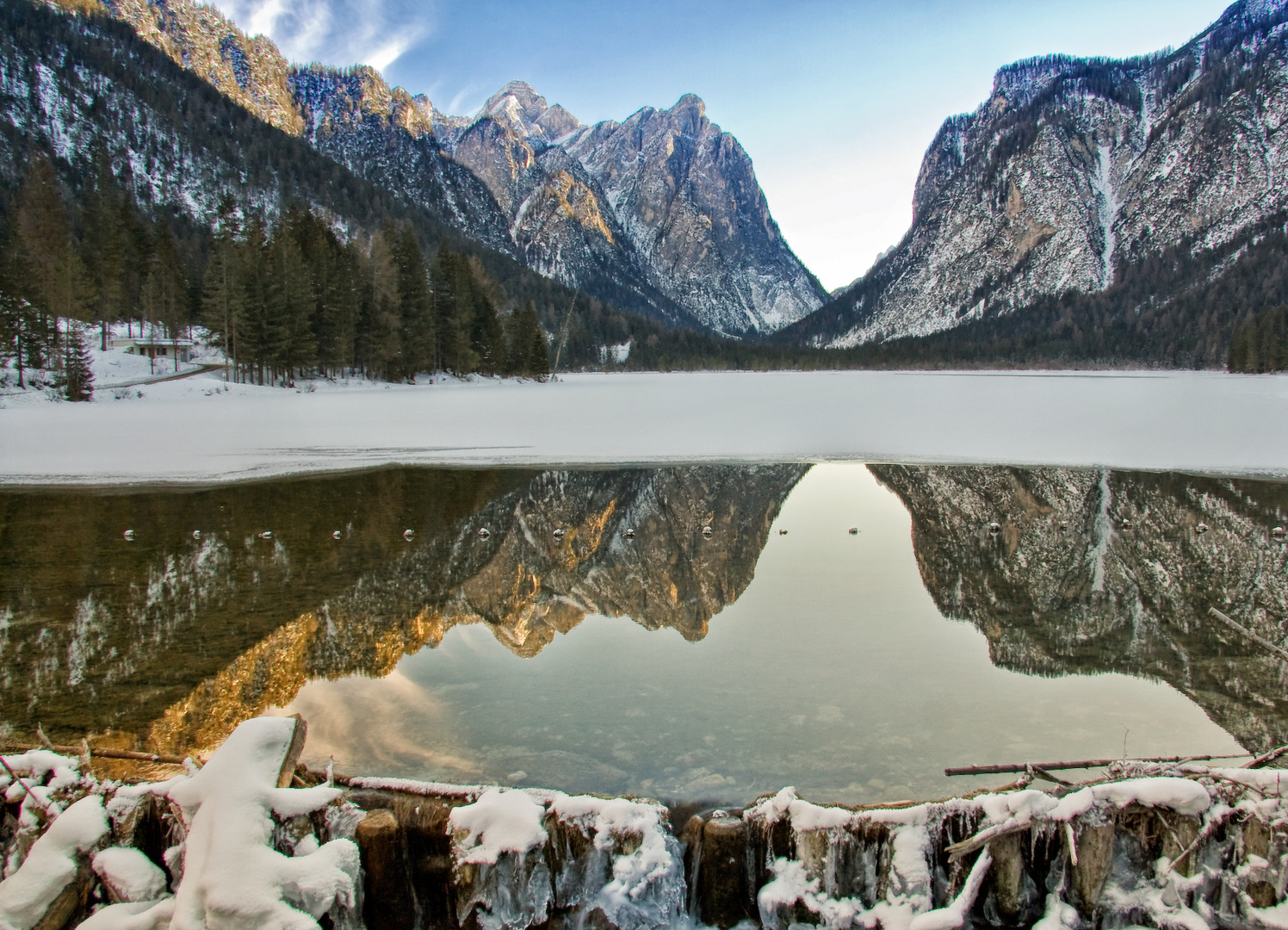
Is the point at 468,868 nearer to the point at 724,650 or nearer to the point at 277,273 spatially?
the point at 724,650

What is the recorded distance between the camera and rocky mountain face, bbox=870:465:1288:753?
6.11m

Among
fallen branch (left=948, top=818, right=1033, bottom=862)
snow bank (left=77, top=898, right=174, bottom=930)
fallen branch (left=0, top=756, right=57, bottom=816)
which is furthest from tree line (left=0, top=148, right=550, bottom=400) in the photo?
fallen branch (left=948, top=818, right=1033, bottom=862)

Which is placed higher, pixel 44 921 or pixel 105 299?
pixel 105 299

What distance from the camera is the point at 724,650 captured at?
22.1 ft

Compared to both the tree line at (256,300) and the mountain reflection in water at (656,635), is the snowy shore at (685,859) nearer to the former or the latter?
the mountain reflection in water at (656,635)

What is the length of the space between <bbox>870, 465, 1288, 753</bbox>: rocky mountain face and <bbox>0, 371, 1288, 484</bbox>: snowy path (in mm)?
4548

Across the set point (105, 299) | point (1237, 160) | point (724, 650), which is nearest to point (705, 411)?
point (724, 650)

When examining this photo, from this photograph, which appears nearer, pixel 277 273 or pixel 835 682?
pixel 835 682

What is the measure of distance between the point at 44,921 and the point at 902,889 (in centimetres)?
381

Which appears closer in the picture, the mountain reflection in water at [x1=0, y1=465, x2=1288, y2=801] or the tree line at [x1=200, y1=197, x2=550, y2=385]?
the mountain reflection in water at [x1=0, y1=465, x2=1288, y2=801]

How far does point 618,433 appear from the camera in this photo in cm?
2580

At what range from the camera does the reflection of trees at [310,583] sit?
588cm

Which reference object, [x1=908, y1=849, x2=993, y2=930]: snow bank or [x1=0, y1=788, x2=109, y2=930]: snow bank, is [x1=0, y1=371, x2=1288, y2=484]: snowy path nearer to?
[x1=0, y1=788, x2=109, y2=930]: snow bank

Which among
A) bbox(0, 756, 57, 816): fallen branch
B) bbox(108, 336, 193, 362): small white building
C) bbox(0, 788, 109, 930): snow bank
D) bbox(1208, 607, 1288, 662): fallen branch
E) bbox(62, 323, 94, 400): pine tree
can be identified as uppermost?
Answer: bbox(108, 336, 193, 362): small white building
